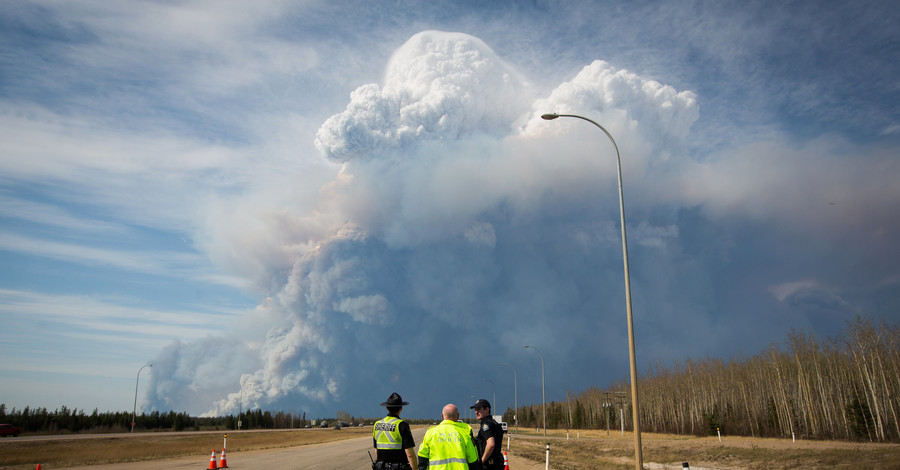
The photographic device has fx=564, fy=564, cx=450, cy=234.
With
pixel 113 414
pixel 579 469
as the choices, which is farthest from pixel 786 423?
pixel 113 414

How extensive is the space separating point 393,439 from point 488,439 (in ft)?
4.93

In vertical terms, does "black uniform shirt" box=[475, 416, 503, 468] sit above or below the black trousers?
above

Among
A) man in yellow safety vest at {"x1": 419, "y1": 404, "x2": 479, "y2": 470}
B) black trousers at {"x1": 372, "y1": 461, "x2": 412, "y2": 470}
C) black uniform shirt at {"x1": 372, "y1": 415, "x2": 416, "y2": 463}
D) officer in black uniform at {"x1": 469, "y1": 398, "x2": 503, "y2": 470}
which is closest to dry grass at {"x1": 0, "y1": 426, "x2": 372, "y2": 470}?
black trousers at {"x1": 372, "y1": 461, "x2": 412, "y2": 470}

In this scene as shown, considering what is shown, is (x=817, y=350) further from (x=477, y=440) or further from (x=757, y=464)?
(x=477, y=440)

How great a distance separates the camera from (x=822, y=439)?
5369 cm

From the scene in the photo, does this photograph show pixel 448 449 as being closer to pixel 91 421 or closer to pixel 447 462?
pixel 447 462

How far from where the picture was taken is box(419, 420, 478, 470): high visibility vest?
287 inches

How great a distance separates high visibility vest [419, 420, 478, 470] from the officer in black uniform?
85cm

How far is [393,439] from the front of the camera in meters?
8.76

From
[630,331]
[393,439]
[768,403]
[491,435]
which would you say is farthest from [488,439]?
[768,403]

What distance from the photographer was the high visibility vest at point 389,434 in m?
8.73

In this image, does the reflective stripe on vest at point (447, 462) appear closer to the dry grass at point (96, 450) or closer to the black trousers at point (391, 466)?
the black trousers at point (391, 466)

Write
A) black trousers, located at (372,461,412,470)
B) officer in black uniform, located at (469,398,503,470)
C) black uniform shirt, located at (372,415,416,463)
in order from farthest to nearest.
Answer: black trousers, located at (372,461,412,470)
black uniform shirt, located at (372,415,416,463)
officer in black uniform, located at (469,398,503,470)

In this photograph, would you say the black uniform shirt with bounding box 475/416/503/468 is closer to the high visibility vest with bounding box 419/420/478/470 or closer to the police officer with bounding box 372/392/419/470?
the high visibility vest with bounding box 419/420/478/470
